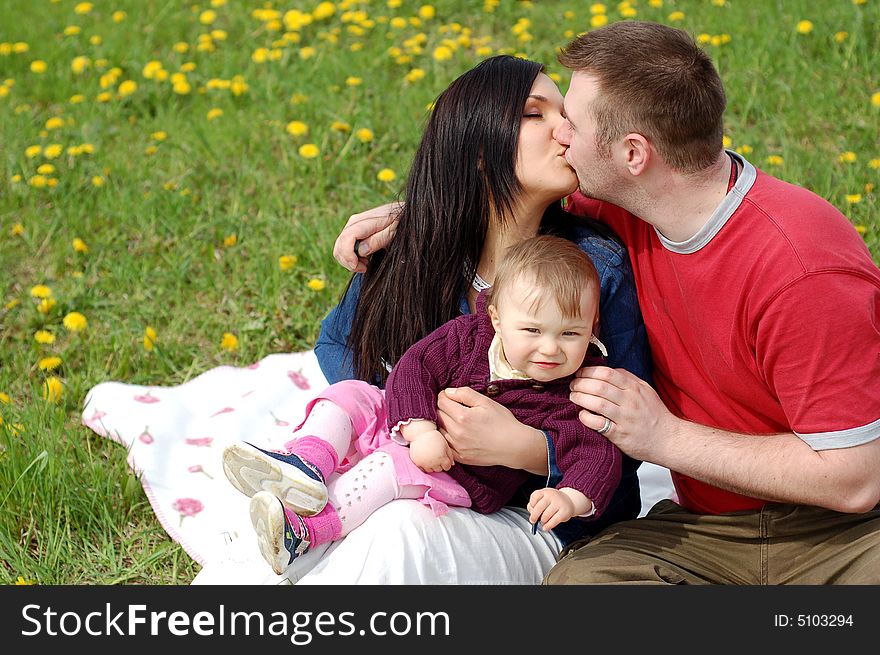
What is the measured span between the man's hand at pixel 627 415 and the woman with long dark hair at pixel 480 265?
124mm

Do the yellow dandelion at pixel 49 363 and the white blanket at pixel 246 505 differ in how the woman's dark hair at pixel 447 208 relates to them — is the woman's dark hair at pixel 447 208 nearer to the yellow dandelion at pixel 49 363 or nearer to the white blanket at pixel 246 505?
the white blanket at pixel 246 505

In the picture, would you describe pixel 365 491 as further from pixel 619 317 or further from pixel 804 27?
pixel 804 27

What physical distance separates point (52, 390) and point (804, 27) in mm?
3237

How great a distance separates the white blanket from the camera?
2189mm

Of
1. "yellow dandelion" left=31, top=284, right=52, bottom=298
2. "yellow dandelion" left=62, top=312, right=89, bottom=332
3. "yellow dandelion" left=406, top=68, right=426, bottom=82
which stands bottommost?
"yellow dandelion" left=62, top=312, right=89, bottom=332

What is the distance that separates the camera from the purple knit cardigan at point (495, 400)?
2.21 metres

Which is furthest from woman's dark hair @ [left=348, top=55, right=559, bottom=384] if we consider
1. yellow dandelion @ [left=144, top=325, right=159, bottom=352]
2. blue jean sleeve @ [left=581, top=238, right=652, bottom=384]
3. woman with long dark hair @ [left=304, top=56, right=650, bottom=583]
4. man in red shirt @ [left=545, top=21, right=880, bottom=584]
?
yellow dandelion @ [left=144, top=325, right=159, bottom=352]

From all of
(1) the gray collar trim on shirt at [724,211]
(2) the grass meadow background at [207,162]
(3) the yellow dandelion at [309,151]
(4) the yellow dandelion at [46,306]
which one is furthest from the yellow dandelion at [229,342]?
(1) the gray collar trim on shirt at [724,211]

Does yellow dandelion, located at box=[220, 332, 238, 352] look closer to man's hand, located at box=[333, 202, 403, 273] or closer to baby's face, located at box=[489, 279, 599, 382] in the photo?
man's hand, located at box=[333, 202, 403, 273]

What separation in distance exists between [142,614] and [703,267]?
54.5 inches

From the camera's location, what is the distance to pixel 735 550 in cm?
230

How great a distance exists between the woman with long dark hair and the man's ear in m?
0.17

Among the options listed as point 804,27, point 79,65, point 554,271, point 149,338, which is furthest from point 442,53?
point 554,271

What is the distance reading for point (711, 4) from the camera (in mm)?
4707
